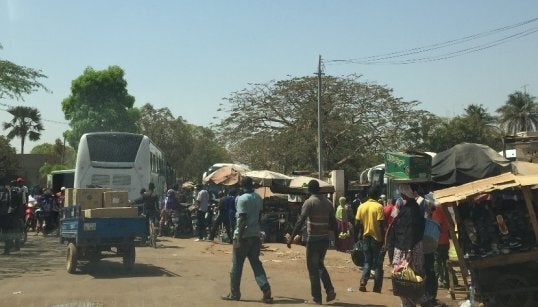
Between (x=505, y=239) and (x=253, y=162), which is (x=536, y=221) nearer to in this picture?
(x=505, y=239)

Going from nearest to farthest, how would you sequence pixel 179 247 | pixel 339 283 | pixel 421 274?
1. pixel 421 274
2. pixel 339 283
3. pixel 179 247

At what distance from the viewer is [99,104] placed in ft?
161

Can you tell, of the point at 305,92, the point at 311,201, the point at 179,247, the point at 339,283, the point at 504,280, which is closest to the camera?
the point at 504,280

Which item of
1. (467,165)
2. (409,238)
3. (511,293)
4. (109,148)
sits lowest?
(511,293)

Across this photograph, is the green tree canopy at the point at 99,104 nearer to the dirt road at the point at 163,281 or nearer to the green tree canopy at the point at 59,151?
the green tree canopy at the point at 59,151

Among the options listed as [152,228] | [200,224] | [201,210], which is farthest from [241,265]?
[200,224]

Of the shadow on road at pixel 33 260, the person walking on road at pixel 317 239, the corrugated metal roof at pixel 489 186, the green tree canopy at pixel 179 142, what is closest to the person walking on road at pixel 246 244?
the person walking on road at pixel 317 239

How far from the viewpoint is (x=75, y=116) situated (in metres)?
48.5

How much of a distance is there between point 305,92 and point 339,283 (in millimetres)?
28671

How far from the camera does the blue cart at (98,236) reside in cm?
1247

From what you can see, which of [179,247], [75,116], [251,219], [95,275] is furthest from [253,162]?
[251,219]

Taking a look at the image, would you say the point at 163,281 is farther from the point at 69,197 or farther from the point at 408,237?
the point at 408,237

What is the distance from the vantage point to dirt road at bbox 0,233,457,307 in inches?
378

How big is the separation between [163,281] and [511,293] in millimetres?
6208
